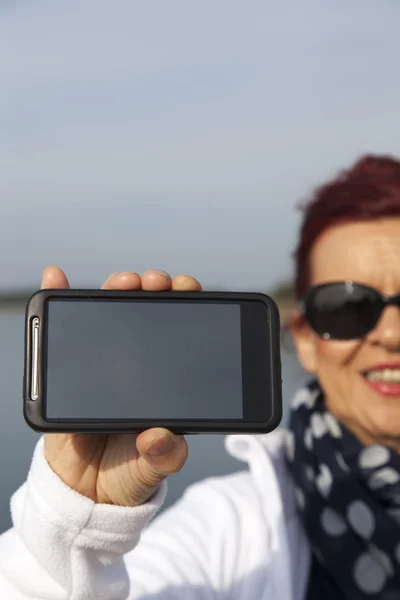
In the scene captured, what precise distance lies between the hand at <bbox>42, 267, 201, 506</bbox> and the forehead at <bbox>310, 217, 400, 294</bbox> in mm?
708

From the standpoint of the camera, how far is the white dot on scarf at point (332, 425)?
5.58ft

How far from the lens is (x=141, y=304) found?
3.23ft

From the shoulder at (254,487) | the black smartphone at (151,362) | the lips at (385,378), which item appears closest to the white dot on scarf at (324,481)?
the shoulder at (254,487)

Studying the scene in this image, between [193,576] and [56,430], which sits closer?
[56,430]

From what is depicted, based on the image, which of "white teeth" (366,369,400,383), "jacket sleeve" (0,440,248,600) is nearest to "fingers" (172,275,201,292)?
"jacket sleeve" (0,440,248,600)

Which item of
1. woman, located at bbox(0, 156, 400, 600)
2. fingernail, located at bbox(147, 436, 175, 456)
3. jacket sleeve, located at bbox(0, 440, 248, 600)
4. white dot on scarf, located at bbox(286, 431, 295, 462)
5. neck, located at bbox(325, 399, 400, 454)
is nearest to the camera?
fingernail, located at bbox(147, 436, 175, 456)

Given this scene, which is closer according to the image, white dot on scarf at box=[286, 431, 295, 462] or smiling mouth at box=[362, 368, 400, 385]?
smiling mouth at box=[362, 368, 400, 385]

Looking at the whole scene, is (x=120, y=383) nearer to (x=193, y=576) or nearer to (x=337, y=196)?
(x=193, y=576)

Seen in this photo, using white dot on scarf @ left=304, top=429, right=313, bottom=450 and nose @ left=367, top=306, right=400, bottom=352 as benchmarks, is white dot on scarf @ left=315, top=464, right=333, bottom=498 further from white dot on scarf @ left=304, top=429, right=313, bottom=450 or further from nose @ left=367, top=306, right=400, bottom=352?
nose @ left=367, top=306, right=400, bottom=352

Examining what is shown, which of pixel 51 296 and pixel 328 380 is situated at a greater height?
pixel 51 296

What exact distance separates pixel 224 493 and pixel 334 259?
0.62 metres

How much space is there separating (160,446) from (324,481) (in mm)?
866

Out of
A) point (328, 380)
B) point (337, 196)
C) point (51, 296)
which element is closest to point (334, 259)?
point (337, 196)

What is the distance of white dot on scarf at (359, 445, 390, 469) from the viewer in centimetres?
163
